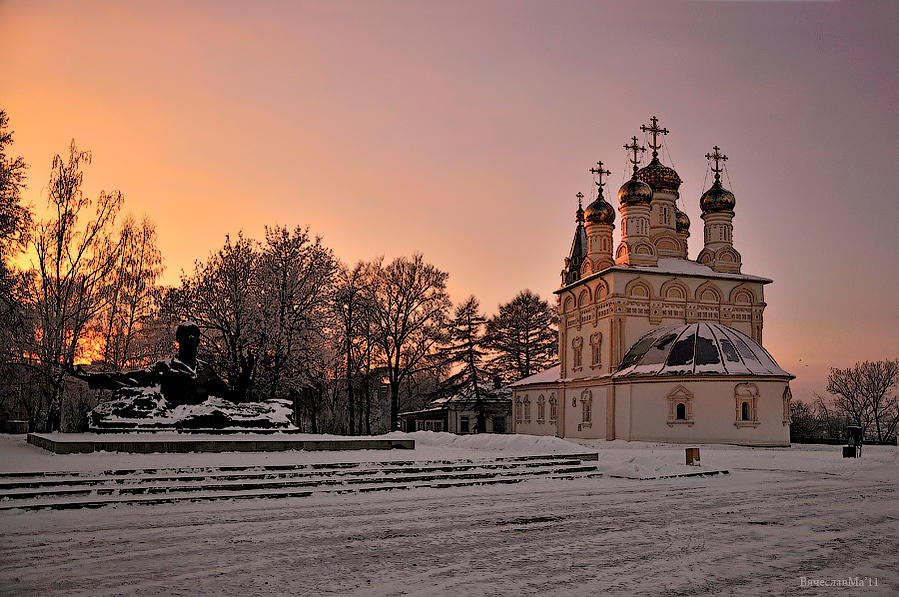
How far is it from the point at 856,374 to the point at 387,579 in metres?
67.0

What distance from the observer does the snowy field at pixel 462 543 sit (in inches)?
242

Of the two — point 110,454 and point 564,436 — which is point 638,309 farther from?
point 110,454

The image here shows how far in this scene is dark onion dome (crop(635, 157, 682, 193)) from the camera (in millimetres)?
44250

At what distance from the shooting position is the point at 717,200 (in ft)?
139

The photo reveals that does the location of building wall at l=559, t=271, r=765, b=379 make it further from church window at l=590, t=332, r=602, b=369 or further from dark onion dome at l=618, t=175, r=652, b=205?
dark onion dome at l=618, t=175, r=652, b=205

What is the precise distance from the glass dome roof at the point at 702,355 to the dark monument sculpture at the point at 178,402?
18.3 meters

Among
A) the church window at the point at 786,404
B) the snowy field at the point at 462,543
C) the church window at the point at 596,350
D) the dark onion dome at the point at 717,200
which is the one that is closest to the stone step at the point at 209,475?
the snowy field at the point at 462,543

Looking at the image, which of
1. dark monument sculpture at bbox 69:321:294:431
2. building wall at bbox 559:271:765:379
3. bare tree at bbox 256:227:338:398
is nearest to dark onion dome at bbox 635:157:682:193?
building wall at bbox 559:271:765:379

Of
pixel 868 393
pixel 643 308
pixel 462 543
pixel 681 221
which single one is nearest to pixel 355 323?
pixel 643 308

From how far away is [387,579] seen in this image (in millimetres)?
6309

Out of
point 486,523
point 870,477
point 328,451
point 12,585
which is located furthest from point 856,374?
point 12,585

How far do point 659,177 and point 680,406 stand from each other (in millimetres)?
17770

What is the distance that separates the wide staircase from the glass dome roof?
17103 mm

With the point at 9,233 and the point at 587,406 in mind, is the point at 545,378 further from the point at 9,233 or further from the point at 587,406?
the point at 9,233
